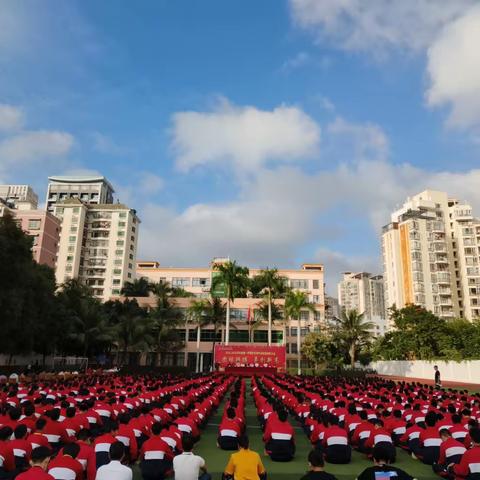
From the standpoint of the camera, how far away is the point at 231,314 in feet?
228

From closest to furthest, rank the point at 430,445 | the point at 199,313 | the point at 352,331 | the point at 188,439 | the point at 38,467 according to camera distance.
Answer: the point at 38,467 → the point at 188,439 → the point at 430,445 → the point at 352,331 → the point at 199,313

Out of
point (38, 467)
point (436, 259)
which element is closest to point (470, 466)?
point (38, 467)

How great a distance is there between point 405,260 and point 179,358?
47.9 m

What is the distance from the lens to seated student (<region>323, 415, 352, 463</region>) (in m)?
9.88

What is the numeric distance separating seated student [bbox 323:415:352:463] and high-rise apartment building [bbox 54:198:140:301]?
90.7m

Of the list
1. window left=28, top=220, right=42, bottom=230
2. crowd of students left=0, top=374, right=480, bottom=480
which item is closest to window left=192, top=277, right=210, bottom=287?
window left=28, top=220, right=42, bottom=230

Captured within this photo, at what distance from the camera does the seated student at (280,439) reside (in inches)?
397

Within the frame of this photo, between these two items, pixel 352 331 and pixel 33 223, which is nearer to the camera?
pixel 352 331

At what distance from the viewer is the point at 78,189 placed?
12400 cm

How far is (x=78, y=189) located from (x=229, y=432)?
122 m

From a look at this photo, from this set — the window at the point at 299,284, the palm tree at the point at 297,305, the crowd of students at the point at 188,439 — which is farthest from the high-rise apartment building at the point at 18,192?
the crowd of students at the point at 188,439

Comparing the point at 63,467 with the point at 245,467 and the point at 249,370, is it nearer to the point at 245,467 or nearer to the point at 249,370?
the point at 245,467

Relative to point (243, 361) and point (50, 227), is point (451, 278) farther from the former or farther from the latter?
point (50, 227)

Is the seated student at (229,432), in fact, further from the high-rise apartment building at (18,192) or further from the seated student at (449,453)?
the high-rise apartment building at (18,192)
